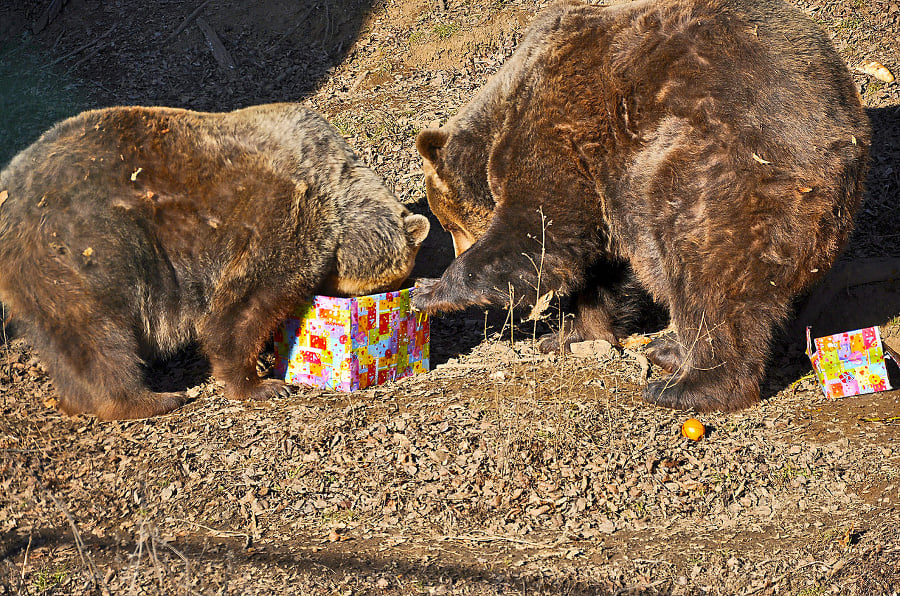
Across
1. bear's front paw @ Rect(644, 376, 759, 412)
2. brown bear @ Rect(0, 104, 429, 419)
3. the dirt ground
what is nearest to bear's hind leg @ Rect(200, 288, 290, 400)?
brown bear @ Rect(0, 104, 429, 419)

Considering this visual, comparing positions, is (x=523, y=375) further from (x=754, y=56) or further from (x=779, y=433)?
(x=754, y=56)

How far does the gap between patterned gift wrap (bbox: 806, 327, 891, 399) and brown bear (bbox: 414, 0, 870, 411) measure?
541 mm

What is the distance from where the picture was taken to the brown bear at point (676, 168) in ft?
15.8

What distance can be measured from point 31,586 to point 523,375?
318 centimetres

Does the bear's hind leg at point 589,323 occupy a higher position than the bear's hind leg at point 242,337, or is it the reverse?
the bear's hind leg at point 242,337

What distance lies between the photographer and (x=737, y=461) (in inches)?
182

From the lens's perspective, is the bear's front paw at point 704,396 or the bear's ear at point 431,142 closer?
the bear's front paw at point 704,396

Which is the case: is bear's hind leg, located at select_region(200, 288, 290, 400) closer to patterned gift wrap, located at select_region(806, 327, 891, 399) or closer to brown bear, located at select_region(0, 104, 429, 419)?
brown bear, located at select_region(0, 104, 429, 419)

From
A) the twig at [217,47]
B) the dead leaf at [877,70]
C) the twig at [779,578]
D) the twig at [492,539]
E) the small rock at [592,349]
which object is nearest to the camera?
the twig at [779,578]

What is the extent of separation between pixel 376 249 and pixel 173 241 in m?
1.31

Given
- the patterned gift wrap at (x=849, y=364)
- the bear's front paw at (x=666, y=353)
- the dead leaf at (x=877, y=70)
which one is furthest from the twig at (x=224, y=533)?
the dead leaf at (x=877, y=70)

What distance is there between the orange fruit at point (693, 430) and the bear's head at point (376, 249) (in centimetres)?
214

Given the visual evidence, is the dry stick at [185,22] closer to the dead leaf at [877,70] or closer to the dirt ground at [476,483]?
the dirt ground at [476,483]

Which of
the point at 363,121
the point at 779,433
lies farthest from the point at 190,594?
the point at 363,121
